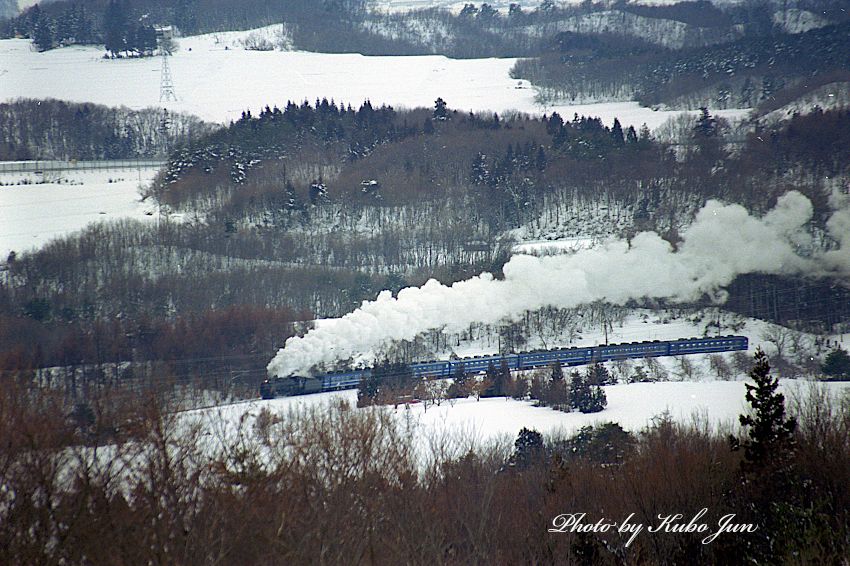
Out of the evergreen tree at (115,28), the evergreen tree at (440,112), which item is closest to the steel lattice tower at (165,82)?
the evergreen tree at (115,28)

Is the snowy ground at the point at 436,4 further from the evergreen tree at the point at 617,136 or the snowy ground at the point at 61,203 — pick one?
the snowy ground at the point at 61,203

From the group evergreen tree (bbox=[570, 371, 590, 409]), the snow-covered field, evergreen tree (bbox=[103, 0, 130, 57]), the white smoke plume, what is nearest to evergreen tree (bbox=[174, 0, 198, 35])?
evergreen tree (bbox=[103, 0, 130, 57])

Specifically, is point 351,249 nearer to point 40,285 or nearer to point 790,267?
point 40,285

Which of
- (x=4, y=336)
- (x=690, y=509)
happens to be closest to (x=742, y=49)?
(x=4, y=336)

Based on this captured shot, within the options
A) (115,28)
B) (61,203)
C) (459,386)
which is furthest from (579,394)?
(115,28)

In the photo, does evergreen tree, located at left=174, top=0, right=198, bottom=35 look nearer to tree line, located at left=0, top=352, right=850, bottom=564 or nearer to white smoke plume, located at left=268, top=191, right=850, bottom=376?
white smoke plume, located at left=268, top=191, right=850, bottom=376

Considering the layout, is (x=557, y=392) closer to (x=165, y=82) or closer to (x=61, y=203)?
(x=61, y=203)

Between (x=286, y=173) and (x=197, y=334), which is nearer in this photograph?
(x=197, y=334)
